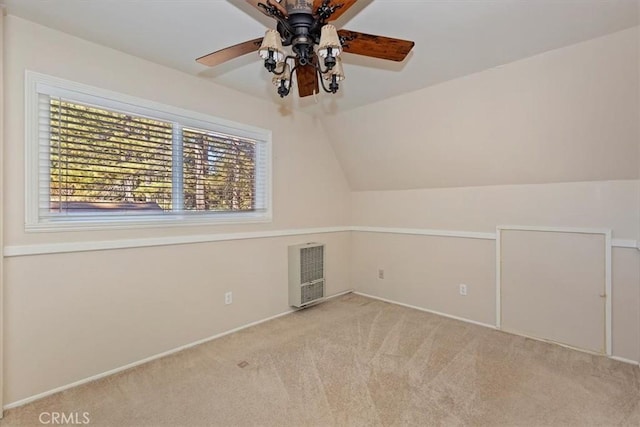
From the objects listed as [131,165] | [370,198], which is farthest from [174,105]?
[370,198]

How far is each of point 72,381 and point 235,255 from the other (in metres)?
1.49

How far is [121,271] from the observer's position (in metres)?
2.41

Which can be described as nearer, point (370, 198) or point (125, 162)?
point (125, 162)

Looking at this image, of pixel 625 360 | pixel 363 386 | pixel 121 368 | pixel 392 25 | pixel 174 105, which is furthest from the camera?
pixel 174 105

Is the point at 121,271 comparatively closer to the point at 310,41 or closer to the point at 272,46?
the point at 272,46

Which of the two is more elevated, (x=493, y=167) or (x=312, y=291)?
(x=493, y=167)

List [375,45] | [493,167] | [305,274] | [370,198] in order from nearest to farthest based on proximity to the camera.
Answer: [375,45], [493,167], [305,274], [370,198]

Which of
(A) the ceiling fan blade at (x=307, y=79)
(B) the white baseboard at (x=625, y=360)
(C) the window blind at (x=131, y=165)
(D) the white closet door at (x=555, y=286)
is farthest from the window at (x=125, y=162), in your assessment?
(B) the white baseboard at (x=625, y=360)

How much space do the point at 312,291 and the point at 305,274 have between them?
0.24 metres

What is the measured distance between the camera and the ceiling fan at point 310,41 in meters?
1.38

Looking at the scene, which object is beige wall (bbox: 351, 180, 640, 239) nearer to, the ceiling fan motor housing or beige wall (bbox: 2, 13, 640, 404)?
beige wall (bbox: 2, 13, 640, 404)

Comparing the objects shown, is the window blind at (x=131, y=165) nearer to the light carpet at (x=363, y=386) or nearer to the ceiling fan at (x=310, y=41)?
the ceiling fan at (x=310, y=41)

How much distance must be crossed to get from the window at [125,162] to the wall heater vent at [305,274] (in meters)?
0.65

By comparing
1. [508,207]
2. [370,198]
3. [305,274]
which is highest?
[370,198]
